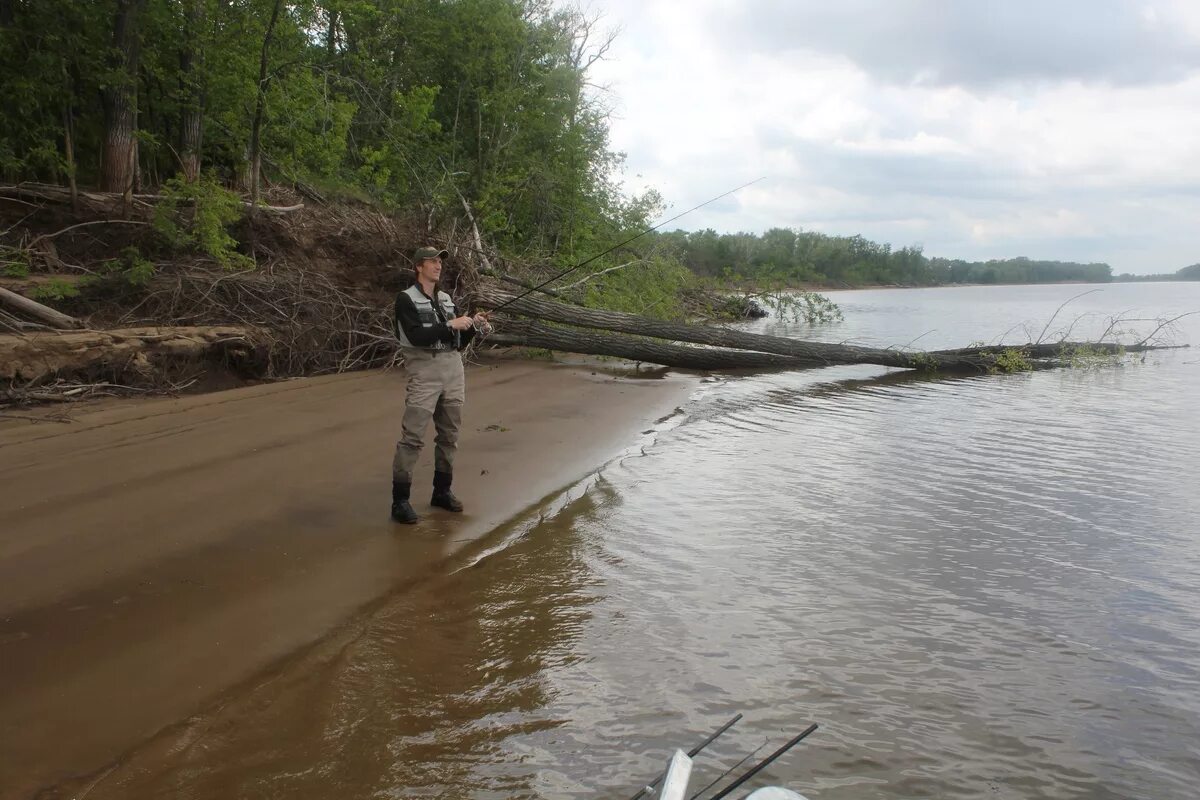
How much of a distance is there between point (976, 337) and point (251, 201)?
68.5ft

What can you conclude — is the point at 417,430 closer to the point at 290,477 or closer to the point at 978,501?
the point at 290,477

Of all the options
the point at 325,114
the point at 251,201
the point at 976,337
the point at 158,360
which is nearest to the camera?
the point at 158,360

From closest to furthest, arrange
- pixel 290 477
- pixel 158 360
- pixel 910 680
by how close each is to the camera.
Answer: pixel 910 680, pixel 290 477, pixel 158 360

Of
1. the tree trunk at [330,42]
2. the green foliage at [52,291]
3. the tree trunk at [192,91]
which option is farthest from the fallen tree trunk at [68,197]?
the tree trunk at [330,42]

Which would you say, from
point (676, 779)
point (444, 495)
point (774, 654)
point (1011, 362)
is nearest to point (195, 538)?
point (444, 495)


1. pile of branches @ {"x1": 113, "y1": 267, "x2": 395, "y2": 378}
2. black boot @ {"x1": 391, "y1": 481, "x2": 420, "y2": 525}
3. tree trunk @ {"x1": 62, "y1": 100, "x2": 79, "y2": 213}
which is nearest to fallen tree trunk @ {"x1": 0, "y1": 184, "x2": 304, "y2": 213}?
tree trunk @ {"x1": 62, "y1": 100, "x2": 79, "y2": 213}

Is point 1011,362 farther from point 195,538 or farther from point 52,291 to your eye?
point 52,291

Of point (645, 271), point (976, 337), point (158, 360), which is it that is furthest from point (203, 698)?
point (976, 337)

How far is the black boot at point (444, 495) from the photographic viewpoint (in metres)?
5.59

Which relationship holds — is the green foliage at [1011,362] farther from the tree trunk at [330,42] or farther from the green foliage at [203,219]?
the tree trunk at [330,42]

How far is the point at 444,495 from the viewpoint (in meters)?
5.62

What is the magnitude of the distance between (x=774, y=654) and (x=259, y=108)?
36.8 ft

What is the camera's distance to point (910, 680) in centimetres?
352

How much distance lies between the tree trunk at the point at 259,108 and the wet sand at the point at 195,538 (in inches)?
179
